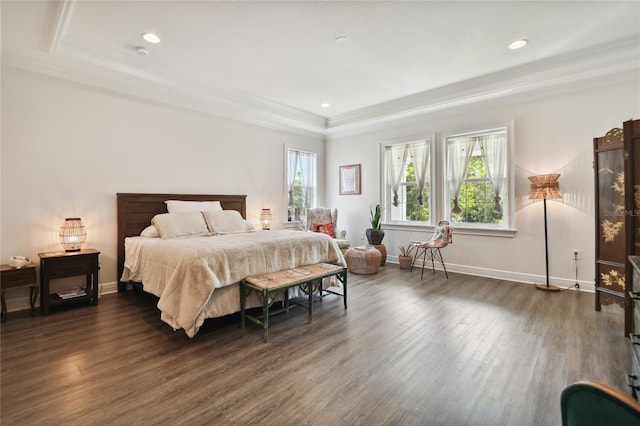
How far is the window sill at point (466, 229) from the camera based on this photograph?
4402mm

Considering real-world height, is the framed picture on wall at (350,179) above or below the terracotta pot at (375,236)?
above

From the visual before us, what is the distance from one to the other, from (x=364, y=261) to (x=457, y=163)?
223 centimetres

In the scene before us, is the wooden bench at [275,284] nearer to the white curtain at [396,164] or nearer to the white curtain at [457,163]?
the white curtain at [457,163]

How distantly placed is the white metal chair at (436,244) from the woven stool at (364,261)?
683mm

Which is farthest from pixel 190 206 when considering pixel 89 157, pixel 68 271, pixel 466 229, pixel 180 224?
pixel 466 229

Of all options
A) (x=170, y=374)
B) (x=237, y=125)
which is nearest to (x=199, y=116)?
(x=237, y=125)

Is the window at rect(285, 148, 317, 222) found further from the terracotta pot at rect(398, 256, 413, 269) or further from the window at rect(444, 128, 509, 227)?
the window at rect(444, 128, 509, 227)

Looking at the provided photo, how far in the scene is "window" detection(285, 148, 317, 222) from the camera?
20.1 ft

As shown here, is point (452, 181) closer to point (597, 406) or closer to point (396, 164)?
point (396, 164)

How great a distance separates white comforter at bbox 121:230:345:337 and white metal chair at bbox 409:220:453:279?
193 centimetres

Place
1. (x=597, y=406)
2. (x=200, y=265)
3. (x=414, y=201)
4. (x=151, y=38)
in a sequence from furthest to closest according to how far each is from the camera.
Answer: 1. (x=414, y=201)
2. (x=151, y=38)
3. (x=200, y=265)
4. (x=597, y=406)

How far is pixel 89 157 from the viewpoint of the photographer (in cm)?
369

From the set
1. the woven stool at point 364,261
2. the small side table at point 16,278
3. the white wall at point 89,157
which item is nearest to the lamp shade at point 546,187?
the woven stool at point 364,261

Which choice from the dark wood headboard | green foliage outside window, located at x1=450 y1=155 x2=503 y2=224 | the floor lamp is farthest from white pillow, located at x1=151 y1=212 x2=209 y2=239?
the floor lamp
